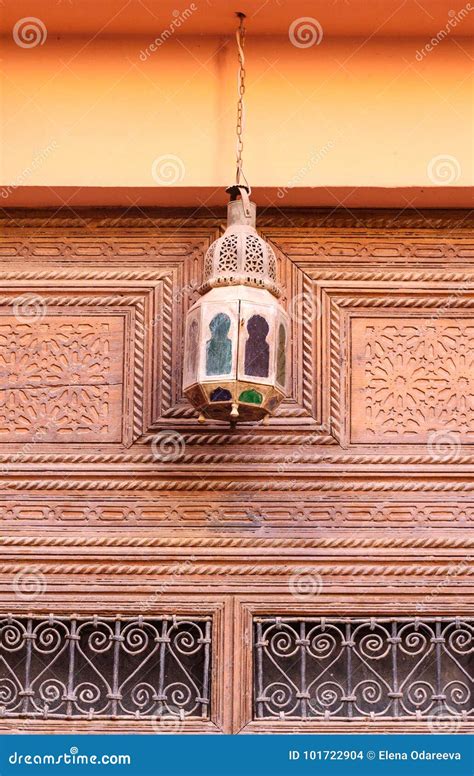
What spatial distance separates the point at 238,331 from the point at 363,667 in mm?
1086

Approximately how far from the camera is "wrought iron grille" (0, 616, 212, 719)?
403 cm

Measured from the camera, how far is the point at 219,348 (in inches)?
151

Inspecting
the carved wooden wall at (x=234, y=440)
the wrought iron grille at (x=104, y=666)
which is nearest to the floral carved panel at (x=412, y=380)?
the carved wooden wall at (x=234, y=440)

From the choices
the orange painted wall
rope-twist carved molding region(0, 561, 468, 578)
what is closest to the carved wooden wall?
rope-twist carved molding region(0, 561, 468, 578)

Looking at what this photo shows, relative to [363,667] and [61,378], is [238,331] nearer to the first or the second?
[61,378]

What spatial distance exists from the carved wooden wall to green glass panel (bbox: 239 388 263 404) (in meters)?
0.36

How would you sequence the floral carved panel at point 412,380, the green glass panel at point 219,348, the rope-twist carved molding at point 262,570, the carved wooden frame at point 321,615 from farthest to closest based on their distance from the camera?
1. the floral carved panel at point 412,380
2. the rope-twist carved molding at point 262,570
3. the carved wooden frame at point 321,615
4. the green glass panel at point 219,348

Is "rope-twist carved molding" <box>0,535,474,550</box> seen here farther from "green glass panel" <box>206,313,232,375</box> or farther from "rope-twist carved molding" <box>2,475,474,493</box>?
"green glass panel" <box>206,313,232,375</box>

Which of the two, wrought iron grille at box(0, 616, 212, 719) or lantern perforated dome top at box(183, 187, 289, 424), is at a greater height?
lantern perforated dome top at box(183, 187, 289, 424)

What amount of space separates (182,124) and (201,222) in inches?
12.6

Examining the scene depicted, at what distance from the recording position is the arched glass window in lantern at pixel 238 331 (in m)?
3.83

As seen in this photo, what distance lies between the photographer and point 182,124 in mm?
4219

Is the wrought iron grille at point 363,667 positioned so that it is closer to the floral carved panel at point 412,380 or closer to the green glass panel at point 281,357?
the floral carved panel at point 412,380
